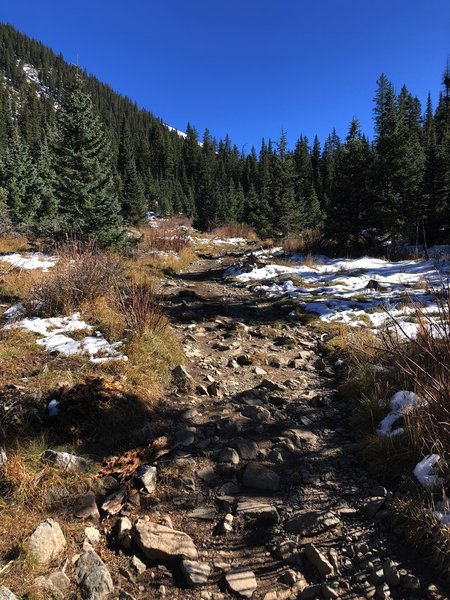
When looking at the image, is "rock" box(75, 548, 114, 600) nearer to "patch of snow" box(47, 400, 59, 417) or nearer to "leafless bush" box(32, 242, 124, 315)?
"patch of snow" box(47, 400, 59, 417)

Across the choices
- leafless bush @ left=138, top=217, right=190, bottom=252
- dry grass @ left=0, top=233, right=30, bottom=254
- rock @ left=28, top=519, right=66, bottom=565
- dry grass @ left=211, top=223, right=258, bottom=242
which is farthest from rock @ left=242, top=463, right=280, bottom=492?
dry grass @ left=211, top=223, right=258, bottom=242

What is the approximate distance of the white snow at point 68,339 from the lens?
467cm

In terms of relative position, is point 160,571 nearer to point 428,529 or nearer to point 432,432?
Result: point 428,529

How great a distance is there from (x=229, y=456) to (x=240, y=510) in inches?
24.3

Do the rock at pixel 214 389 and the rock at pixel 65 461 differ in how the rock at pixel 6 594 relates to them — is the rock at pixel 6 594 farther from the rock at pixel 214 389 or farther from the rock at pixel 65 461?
the rock at pixel 214 389

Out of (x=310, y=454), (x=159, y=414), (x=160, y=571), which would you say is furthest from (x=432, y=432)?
(x=159, y=414)

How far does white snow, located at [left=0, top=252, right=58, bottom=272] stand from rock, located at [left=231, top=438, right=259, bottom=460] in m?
6.82

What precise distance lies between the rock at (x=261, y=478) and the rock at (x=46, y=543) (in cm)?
137

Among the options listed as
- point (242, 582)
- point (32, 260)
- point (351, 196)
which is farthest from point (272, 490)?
point (351, 196)

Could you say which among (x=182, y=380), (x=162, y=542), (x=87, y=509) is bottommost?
(x=162, y=542)

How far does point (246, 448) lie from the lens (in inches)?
136

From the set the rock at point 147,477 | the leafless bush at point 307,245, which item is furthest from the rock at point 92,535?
the leafless bush at point 307,245

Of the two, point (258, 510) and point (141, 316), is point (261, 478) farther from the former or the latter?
point (141, 316)

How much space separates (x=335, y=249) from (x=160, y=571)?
52.2ft
